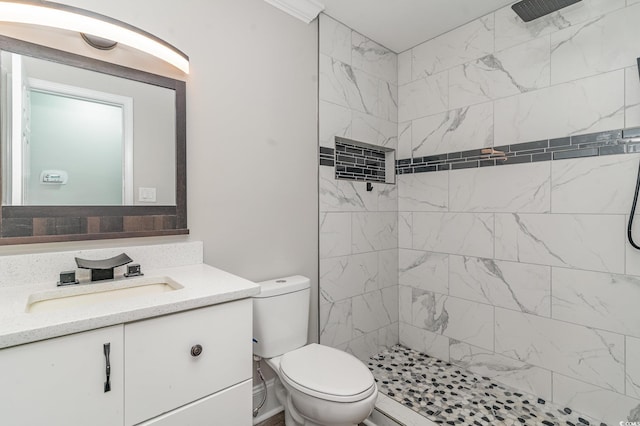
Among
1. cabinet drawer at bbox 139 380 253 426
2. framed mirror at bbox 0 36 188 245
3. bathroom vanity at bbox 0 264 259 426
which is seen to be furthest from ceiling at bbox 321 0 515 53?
cabinet drawer at bbox 139 380 253 426

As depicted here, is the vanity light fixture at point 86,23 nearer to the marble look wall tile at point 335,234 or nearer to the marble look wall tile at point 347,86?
the marble look wall tile at point 347,86

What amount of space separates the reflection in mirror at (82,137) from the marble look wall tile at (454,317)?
198 cm

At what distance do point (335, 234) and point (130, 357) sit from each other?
4.79 ft

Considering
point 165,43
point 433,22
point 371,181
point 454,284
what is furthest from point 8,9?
point 454,284

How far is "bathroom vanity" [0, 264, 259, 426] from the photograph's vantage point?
2.48ft

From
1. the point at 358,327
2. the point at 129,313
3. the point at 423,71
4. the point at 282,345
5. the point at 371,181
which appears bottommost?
the point at 358,327

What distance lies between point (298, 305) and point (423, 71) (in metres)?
2.05

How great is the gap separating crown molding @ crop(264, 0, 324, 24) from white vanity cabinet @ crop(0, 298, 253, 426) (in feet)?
5.69

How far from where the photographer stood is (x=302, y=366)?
4.79 ft

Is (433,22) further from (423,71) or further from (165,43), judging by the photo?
(165,43)

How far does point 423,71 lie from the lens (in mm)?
2457

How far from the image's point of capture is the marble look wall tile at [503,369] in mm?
1853

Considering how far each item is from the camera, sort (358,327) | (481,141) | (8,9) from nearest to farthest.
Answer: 1. (8,9)
2. (481,141)
3. (358,327)

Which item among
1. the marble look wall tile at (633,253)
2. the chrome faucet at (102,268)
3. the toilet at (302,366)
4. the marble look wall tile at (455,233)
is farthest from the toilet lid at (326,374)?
the marble look wall tile at (633,253)
